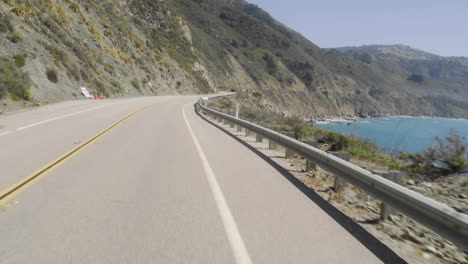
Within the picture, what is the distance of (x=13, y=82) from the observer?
2234 centimetres

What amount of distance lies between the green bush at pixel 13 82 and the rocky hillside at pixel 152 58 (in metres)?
0.06

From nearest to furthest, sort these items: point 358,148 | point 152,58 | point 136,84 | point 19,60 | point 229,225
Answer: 1. point 229,225
2. point 358,148
3. point 19,60
4. point 136,84
5. point 152,58

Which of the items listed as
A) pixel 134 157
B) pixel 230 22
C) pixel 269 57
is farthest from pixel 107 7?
pixel 230 22

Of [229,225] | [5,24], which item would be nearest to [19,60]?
[5,24]

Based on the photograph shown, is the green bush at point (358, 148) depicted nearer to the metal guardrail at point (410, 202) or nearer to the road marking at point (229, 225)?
the metal guardrail at point (410, 202)

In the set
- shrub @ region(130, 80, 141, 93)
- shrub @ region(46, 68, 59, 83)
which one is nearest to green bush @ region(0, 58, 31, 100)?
shrub @ region(46, 68, 59, 83)

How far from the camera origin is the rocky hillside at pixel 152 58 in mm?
29281

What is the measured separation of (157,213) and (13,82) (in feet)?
68.2

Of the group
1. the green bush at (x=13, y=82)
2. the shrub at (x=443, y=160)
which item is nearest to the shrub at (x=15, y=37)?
the green bush at (x=13, y=82)

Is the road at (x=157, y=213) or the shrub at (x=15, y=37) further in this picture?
the shrub at (x=15, y=37)

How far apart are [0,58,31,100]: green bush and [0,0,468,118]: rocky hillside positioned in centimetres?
6

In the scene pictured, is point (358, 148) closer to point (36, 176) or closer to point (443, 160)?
point (443, 160)

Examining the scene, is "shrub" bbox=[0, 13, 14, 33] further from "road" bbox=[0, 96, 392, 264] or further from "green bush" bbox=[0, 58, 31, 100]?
"road" bbox=[0, 96, 392, 264]

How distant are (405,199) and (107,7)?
211 feet
